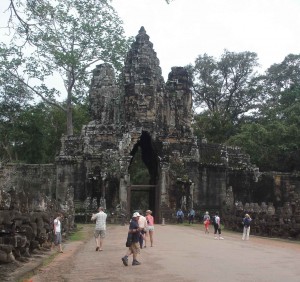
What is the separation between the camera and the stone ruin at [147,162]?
29.6 m

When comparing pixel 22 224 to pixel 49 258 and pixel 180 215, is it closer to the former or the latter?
pixel 49 258

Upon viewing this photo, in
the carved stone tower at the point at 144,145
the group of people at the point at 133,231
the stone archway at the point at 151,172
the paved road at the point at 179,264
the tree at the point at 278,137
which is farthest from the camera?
the tree at the point at 278,137

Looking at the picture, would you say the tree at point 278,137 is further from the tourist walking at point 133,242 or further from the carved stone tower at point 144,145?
the tourist walking at point 133,242

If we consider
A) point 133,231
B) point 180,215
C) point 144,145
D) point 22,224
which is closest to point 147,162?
point 144,145

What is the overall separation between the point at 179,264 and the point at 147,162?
76.3ft

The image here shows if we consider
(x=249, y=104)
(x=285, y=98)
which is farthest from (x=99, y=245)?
(x=249, y=104)

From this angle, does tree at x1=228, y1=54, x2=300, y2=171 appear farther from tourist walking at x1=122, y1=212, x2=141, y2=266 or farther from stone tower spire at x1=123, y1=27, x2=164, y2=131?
tourist walking at x1=122, y1=212, x2=141, y2=266

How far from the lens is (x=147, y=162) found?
115 feet

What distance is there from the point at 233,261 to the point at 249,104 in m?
42.3

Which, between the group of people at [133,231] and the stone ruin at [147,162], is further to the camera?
the stone ruin at [147,162]

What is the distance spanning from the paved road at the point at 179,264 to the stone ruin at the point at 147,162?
11042 millimetres

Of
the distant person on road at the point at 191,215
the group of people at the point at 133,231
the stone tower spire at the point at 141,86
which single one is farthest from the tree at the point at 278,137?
the group of people at the point at 133,231

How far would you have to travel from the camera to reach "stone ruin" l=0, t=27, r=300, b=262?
1167 inches

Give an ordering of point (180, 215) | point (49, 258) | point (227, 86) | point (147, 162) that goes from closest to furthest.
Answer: point (49, 258) → point (180, 215) → point (147, 162) → point (227, 86)
